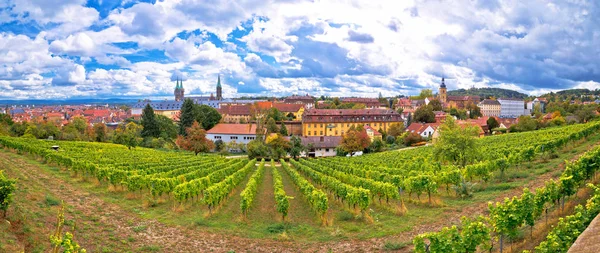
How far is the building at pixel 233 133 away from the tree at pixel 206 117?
465cm

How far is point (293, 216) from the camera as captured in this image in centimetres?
2198

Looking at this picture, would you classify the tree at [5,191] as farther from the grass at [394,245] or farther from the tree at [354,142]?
the tree at [354,142]

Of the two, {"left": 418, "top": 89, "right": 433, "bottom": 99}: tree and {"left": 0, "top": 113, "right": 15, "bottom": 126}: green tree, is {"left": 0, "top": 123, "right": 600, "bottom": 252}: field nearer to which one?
{"left": 0, "top": 113, "right": 15, "bottom": 126}: green tree

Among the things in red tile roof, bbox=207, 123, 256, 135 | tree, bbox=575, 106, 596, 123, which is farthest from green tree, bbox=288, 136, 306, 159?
tree, bbox=575, 106, 596, 123

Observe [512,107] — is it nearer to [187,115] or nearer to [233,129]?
[233,129]

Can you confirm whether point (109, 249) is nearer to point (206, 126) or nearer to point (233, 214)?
point (233, 214)

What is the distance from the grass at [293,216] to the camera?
17.8 metres

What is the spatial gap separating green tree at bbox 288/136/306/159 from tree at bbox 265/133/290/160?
35.8 inches

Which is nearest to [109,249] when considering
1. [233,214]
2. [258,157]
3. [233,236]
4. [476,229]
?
[233,236]

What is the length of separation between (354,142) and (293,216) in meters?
49.5

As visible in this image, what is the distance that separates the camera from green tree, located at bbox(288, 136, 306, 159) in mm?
72500

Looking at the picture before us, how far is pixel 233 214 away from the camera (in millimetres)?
22484

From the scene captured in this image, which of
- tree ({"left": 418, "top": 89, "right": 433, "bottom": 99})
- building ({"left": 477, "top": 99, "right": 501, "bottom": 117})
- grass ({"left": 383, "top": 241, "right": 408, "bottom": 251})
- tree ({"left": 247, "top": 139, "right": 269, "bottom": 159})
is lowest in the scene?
tree ({"left": 247, "top": 139, "right": 269, "bottom": 159})

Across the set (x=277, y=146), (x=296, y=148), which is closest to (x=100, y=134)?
(x=277, y=146)
